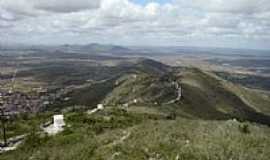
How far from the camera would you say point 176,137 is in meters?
39.6

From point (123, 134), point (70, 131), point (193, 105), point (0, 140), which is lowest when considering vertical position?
point (193, 105)

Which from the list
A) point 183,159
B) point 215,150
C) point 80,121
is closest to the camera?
point 183,159

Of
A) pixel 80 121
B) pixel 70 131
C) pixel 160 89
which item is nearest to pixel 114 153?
pixel 70 131

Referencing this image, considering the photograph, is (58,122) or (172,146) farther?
(58,122)

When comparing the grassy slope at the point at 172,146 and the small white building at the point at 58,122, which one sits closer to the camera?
the grassy slope at the point at 172,146

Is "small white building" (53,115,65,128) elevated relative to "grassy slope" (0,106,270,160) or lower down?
lower down

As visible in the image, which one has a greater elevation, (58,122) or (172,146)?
(172,146)

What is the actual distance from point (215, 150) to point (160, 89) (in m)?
161

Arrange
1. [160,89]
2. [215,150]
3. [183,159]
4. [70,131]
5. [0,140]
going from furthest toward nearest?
[160,89], [0,140], [70,131], [215,150], [183,159]

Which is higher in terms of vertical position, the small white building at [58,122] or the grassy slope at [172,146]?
the grassy slope at [172,146]

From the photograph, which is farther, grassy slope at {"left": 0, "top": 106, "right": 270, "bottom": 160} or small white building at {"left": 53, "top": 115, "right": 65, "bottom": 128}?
small white building at {"left": 53, "top": 115, "right": 65, "bottom": 128}

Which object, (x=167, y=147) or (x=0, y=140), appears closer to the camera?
(x=167, y=147)

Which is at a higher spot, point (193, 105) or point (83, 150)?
point (83, 150)

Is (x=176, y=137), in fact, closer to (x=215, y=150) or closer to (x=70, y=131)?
(x=215, y=150)
